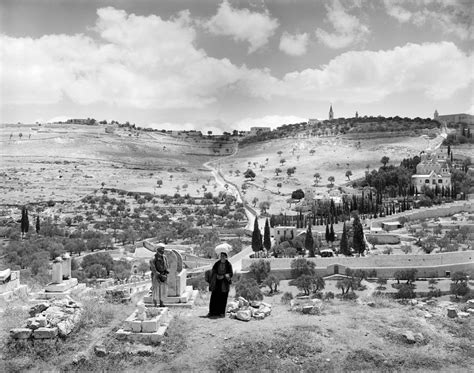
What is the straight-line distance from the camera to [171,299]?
39.6 feet

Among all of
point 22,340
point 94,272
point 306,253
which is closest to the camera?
point 22,340

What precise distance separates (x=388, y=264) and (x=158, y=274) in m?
25.0

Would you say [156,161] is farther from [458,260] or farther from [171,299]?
[171,299]

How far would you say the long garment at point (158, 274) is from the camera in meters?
11.7

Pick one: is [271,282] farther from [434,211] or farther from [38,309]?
[434,211]

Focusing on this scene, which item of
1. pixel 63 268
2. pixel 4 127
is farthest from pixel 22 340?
pixel 4 127

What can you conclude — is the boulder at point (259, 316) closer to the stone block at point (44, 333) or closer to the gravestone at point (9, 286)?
the stone block at point (44, 333)

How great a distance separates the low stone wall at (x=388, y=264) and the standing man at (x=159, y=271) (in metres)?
22.3

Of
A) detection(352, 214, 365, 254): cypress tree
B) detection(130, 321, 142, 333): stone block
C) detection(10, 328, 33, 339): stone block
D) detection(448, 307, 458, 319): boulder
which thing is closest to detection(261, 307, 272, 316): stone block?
detection(130, 321, 142, 333): stone block

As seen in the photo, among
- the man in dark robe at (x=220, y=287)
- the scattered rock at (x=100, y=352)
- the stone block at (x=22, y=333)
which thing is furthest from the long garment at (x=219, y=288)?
the stone block at (x=22, y=333)

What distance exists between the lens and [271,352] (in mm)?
8680

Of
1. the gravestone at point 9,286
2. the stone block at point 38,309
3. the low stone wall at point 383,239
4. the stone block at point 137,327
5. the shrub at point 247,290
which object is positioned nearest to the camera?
the stone block at point 137,327

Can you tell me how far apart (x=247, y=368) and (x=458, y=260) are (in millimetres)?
28505

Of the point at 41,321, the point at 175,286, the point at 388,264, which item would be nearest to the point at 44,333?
the point at 41,321
